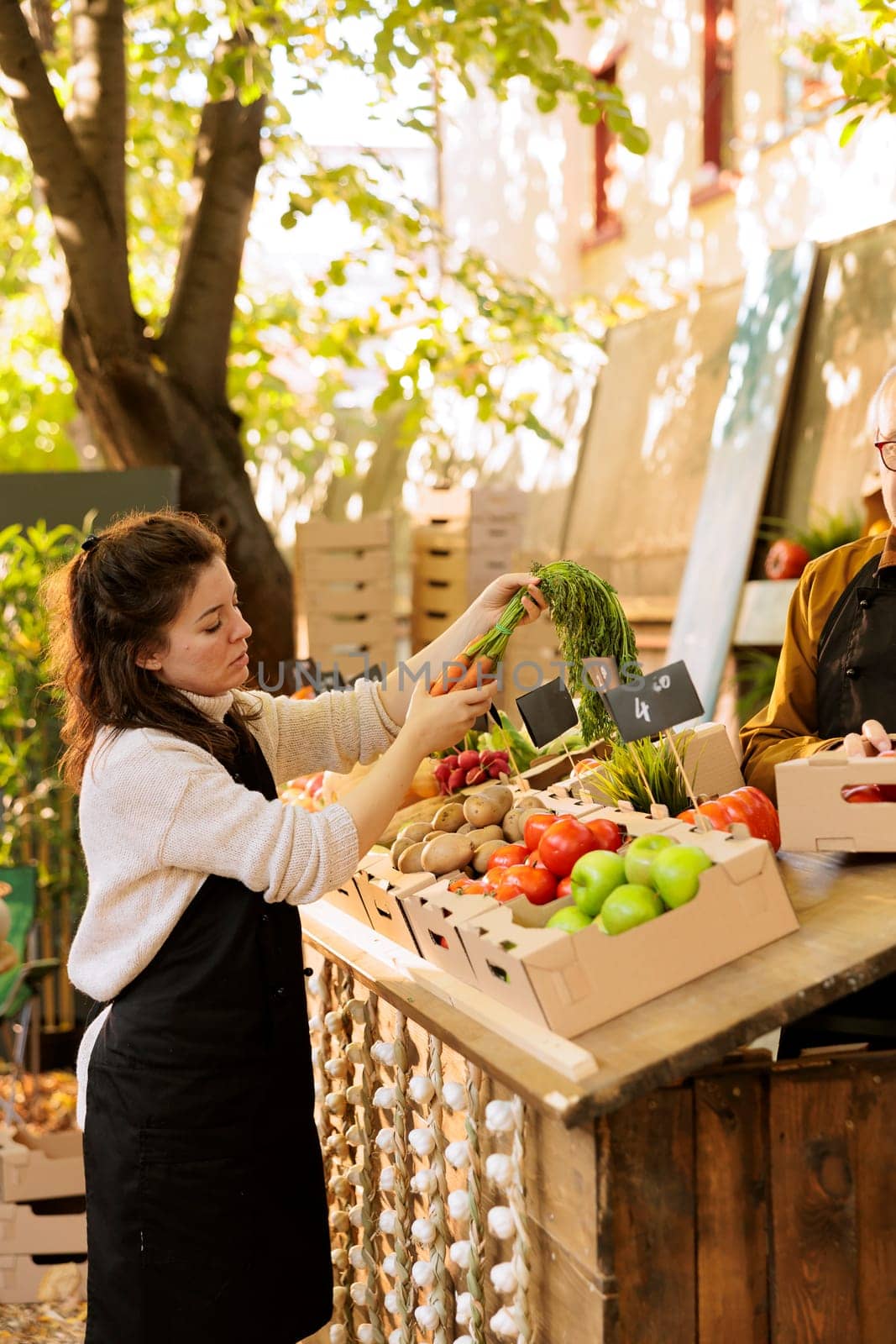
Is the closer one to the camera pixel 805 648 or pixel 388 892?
pixel 388 892

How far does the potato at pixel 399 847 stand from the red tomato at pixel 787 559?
3.64m

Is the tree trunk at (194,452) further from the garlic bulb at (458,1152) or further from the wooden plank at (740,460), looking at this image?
the garlic bulb at (458,1152)

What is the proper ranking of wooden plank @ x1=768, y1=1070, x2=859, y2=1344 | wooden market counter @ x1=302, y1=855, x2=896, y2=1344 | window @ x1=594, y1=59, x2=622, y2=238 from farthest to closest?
1. window @ x1=594, y1=59, x2=622, y2=238
2. wooden plank @ x1=768, y1=1070, x2=859, y2=1344
3. wooden market counter @ x1=302, y1=855, x2=896, y2=1344

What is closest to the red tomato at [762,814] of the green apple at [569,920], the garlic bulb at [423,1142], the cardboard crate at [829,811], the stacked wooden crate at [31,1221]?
the cardboard crate at [829,811]

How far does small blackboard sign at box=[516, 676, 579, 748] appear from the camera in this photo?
232 centimetres

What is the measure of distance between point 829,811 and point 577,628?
1.91 feet

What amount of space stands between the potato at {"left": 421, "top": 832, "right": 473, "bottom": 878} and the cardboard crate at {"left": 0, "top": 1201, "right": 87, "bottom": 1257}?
1.91 metres

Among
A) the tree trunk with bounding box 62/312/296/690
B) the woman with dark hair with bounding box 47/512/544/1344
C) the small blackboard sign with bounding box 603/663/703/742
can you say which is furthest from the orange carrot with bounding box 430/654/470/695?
the tree trunk with bounding box 62/312/296/690

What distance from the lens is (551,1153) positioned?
1722 millimetres

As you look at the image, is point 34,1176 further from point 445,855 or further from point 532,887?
point 532,887

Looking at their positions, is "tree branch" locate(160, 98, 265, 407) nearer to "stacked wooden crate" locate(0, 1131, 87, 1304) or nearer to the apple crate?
"stacked wooden crate" locate(0, 1131, 87, 1304)

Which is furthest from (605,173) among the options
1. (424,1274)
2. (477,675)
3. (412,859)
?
(424,1274)

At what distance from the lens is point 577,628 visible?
235cm

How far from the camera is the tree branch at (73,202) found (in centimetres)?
483
